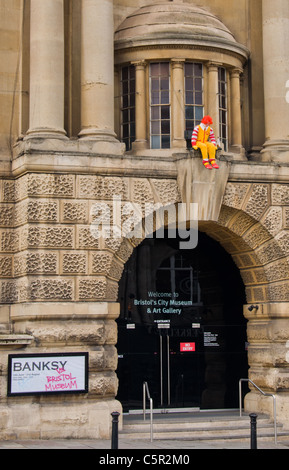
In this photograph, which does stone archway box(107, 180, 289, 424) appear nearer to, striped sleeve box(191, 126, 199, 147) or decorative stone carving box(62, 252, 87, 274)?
striped sleeve box(191, 126, 199, 147)

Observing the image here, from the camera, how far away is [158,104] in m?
23.0

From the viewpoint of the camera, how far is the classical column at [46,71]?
2128cm

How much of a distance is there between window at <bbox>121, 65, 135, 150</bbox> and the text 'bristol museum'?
43mm

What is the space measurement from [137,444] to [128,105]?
8.94 metres

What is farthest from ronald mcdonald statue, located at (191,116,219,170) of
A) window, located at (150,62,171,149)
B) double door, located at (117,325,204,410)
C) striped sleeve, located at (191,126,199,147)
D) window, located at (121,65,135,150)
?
double door, located at (117,325,204,410)

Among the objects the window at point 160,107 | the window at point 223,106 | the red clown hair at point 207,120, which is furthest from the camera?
the window at point 223,106

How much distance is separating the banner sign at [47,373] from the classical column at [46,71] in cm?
532

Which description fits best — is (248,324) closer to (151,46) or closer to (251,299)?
(251,299)

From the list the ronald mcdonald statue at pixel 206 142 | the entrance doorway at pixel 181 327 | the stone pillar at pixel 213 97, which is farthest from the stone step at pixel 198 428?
the stone pillar at pixel 213 97

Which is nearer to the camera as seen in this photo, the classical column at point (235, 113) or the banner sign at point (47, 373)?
the banner sign at point (47, 373)

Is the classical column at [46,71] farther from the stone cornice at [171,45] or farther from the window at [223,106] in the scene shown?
the window at [223,106]

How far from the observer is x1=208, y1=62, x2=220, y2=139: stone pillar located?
23.1 m

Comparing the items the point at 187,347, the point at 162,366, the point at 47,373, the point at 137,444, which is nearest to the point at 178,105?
the point at 187,347

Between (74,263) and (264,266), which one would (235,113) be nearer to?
(264,266)
